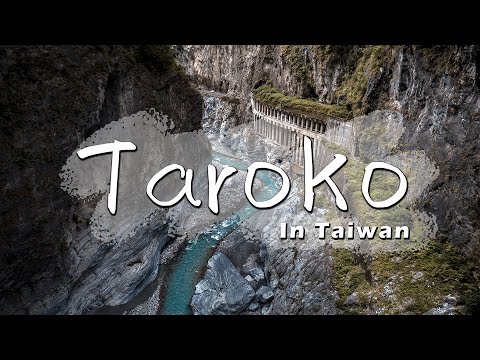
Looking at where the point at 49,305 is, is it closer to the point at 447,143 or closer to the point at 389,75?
the point at 447,143

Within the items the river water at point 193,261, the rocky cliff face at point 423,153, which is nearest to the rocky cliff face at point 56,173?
the river water at point 193,261

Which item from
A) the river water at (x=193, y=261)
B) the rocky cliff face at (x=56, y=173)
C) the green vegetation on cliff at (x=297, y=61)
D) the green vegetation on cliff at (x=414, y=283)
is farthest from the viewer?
the green vegetation on cliff at (x=297, y=61)

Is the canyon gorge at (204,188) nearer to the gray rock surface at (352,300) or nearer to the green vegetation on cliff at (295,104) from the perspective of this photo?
the gray rock surface at (352,300)

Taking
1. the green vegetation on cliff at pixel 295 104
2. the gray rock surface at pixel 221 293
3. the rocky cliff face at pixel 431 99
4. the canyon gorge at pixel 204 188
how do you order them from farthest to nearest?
the green vegetation on cliff at pixel 295 104, the gray rock surface at pixel 221 293, the canyon gorge at pixel 204 188, the rocky cliff face at pixel 431 99

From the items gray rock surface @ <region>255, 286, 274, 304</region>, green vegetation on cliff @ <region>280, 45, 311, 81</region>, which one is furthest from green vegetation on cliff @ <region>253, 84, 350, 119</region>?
gray rock surface @ <region>255, 286, 274, 304</region>

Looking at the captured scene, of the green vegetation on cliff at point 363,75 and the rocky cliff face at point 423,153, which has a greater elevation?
the green vegetation on cliff at point 363,75

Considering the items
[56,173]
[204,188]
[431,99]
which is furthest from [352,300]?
[204,188]

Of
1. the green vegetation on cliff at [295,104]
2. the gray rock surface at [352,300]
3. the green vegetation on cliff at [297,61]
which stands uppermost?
the green vegetation on cliff at [297,61]

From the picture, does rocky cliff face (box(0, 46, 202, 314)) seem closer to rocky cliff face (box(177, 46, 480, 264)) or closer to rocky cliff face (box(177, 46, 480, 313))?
rocky cliff face (box(177, 46, 480, 313))
